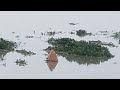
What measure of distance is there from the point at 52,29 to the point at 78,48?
1.49 feet

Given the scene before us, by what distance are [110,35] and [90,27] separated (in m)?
0.30

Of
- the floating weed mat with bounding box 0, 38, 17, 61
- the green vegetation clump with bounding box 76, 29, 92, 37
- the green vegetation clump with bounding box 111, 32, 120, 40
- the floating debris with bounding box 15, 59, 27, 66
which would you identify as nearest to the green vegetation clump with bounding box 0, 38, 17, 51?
the floating weed mat with bounding box 0, 38, 17, 61

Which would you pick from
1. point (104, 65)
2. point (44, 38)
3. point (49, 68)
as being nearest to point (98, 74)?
point (104, 65)

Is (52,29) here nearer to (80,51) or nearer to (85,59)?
(80,51)

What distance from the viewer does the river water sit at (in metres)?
5.75

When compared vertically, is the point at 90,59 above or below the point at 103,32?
below

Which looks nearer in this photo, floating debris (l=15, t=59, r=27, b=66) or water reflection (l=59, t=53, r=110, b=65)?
floating debris (l=15, t=59, r=27, b=66)

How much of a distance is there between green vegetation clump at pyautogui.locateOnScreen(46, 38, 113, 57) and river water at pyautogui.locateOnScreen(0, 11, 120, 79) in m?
0.08

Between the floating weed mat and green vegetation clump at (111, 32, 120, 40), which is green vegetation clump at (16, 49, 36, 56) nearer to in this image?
the floating weed mat

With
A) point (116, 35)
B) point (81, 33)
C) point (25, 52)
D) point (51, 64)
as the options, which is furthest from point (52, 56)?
point (116, 35)

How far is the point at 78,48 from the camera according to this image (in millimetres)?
6027

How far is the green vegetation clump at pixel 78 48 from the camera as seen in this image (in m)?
6.00
